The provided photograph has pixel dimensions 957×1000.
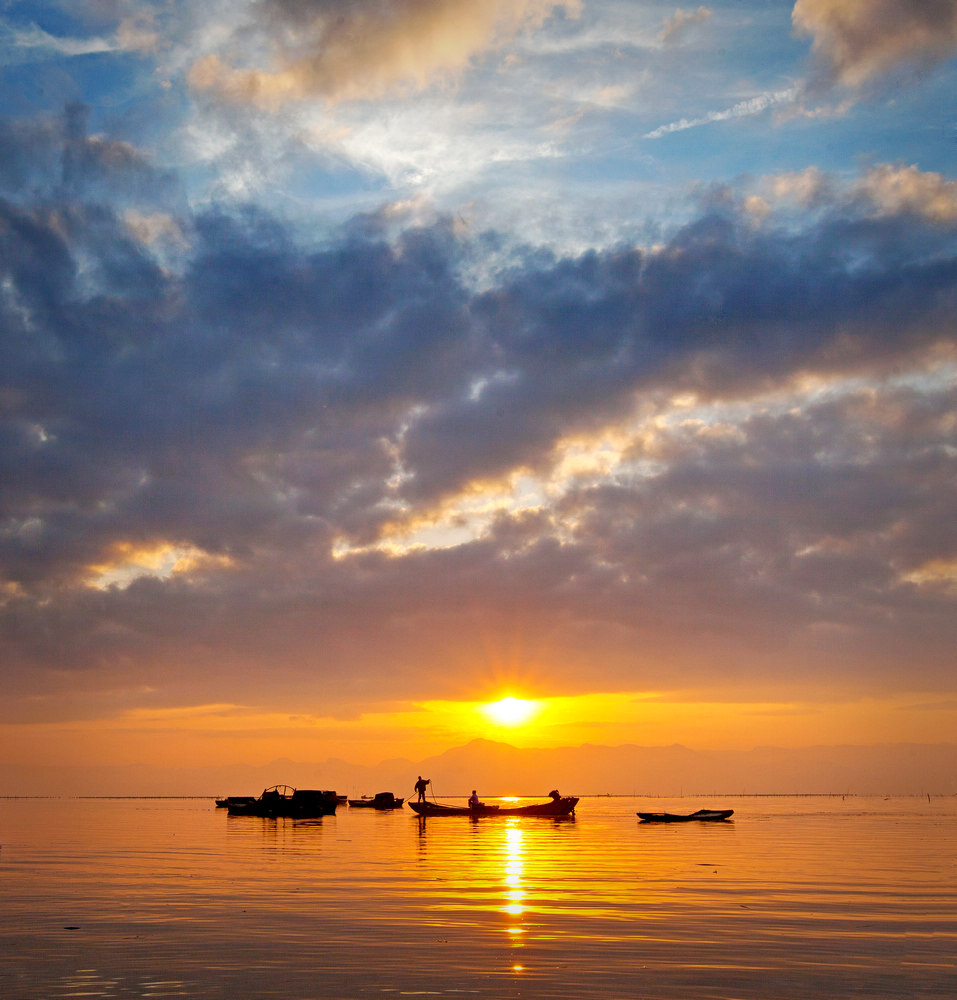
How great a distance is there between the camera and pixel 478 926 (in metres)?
24.1

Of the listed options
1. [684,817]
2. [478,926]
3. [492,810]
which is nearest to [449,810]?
[492,810]

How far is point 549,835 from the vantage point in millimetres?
69938

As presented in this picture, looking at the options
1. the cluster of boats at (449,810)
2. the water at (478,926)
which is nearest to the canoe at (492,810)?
the cluster of boats at (449,810)

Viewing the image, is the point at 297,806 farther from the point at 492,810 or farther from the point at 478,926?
the point at 478,926

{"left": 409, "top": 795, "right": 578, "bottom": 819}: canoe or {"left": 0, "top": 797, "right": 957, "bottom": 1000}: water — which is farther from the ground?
{"left": 0, "top": 797, "right": 957, "bottom": 1000}: water

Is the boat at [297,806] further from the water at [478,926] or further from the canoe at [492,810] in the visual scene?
the water at [478,926]

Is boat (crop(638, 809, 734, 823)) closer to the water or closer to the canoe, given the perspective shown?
the canoe

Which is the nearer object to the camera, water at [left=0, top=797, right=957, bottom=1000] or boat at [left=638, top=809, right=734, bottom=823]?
water at [left=0, top=797, right=957, bottom=1000]

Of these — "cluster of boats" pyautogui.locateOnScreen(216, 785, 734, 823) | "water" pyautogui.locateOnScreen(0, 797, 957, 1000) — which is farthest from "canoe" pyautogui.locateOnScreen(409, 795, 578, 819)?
"water" pyautogui.locateOnScreen(0, 797, 957, 1000)

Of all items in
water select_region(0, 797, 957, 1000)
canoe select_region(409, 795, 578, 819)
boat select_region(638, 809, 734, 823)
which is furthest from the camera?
canoe select_region(409, 795, 578, 819)

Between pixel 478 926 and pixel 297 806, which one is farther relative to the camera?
pixel 297 806

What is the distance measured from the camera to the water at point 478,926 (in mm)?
17703

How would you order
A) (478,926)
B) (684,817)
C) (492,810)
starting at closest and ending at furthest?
(478,926)
(684,817)
(492,810)

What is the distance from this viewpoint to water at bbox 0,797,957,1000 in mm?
17703
